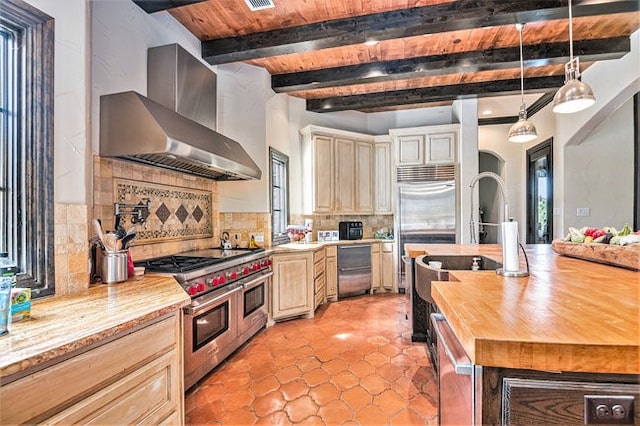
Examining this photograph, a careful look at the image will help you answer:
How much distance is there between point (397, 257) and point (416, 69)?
2706 millimetres

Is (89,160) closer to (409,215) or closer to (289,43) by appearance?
(289,43)

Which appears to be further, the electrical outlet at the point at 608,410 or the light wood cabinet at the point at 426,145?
the light wood cabinet at the point at 426,145

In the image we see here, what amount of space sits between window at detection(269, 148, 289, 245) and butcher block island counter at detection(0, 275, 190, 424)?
242cm

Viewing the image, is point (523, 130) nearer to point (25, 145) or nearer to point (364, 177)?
point (364, 177)

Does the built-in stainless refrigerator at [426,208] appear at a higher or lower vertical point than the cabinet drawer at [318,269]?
higher

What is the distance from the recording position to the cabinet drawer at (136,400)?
40.8 inches

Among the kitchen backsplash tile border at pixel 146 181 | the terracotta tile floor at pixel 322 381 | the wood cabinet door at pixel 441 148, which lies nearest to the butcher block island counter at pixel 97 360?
the terracotta tile floor at pixel 322 381

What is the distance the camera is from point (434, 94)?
14.7ft

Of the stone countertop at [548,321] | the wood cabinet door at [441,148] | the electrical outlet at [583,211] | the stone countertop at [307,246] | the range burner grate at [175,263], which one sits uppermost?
the wood cabinet door at [441,148]

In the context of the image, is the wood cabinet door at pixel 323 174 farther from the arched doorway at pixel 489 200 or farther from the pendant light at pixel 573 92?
the arched doorway at pixel 489 200

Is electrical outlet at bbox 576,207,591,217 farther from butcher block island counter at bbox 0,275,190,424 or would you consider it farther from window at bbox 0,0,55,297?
window at bbox 0,0,55,297

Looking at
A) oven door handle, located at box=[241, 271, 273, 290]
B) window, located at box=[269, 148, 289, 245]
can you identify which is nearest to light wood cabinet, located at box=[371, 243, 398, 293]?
window, located at box=[269, 148, 289, 245]

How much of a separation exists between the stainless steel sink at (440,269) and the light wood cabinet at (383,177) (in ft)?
8.08

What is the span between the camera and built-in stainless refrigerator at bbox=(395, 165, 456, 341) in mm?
4668
